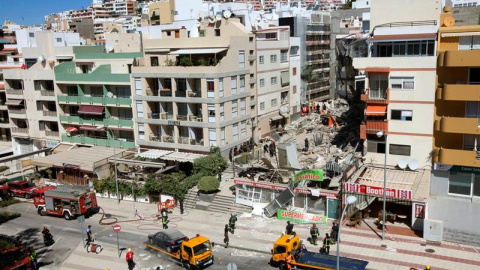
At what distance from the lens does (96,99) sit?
2090 inches

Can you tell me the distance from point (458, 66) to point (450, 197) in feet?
32.3

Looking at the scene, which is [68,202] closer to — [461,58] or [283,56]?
[461,58]

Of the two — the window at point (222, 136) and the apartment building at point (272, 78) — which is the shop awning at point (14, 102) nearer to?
the window at point (222, 136)

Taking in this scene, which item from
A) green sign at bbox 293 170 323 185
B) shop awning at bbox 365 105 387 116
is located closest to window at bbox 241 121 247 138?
green sign at bbox 293 170 323 185

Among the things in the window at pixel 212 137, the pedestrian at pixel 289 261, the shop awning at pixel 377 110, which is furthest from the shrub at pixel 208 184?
the shop awning at pixel 377 110

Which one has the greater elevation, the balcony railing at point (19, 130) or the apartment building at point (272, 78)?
the apartment building at point (272, 78)

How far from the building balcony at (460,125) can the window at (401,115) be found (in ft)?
10.4

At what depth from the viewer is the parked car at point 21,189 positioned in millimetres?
46656

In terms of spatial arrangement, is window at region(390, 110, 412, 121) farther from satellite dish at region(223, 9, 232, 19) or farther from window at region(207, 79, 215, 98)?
satellite dish at region(223, 9, 232, 19)

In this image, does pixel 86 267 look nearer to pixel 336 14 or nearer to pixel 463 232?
pixel 463 232

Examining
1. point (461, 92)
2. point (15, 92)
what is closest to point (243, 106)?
point (461, 92)

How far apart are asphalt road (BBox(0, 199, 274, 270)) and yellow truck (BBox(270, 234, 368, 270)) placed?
47.7 inches

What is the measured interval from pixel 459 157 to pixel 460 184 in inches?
86.4

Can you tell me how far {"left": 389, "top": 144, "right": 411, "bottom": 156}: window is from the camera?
37.8 meters
